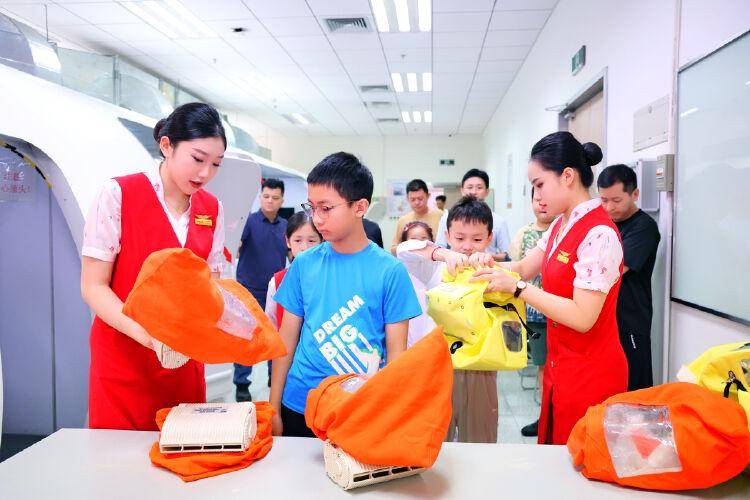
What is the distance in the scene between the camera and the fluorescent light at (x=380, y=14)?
174 inches

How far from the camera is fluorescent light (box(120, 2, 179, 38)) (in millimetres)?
4590

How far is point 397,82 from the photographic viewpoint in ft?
23.0

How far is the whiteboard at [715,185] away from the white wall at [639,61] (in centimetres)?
8

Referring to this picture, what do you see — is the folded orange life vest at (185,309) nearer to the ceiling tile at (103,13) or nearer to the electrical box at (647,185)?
the electrical box at (647,185)

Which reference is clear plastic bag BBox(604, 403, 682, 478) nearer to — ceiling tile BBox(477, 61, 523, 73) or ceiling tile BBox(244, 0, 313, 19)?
ceiling tile BBox(244, 0, 313, 19)

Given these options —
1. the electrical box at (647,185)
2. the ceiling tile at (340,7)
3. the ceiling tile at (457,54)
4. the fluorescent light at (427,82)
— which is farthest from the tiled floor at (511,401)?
the fluorescent light at (427,82)

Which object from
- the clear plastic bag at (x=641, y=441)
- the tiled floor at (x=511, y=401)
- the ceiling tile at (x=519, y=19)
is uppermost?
the ceiling tile at (x=519, y=19)

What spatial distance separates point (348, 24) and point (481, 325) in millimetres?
4296

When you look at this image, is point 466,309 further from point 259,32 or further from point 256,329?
point 259,32

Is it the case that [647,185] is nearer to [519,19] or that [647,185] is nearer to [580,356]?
[580,356]

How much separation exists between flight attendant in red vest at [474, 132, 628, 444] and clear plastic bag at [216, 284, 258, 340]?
2.46 feet

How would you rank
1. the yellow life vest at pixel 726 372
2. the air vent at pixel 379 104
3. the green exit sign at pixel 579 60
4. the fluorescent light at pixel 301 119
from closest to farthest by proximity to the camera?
the yellow life vest at pixel 726 372
the green exit sign at pixel 579 60
the air vent at pixel 379 104
the fluorescent light at pixel 301 119

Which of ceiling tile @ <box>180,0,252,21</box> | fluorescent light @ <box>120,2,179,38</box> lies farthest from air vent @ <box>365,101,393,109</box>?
ceiling tile @ <box>180,0,252,21</box>

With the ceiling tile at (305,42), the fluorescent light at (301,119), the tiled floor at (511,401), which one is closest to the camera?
the tiled floor at (511,401)
